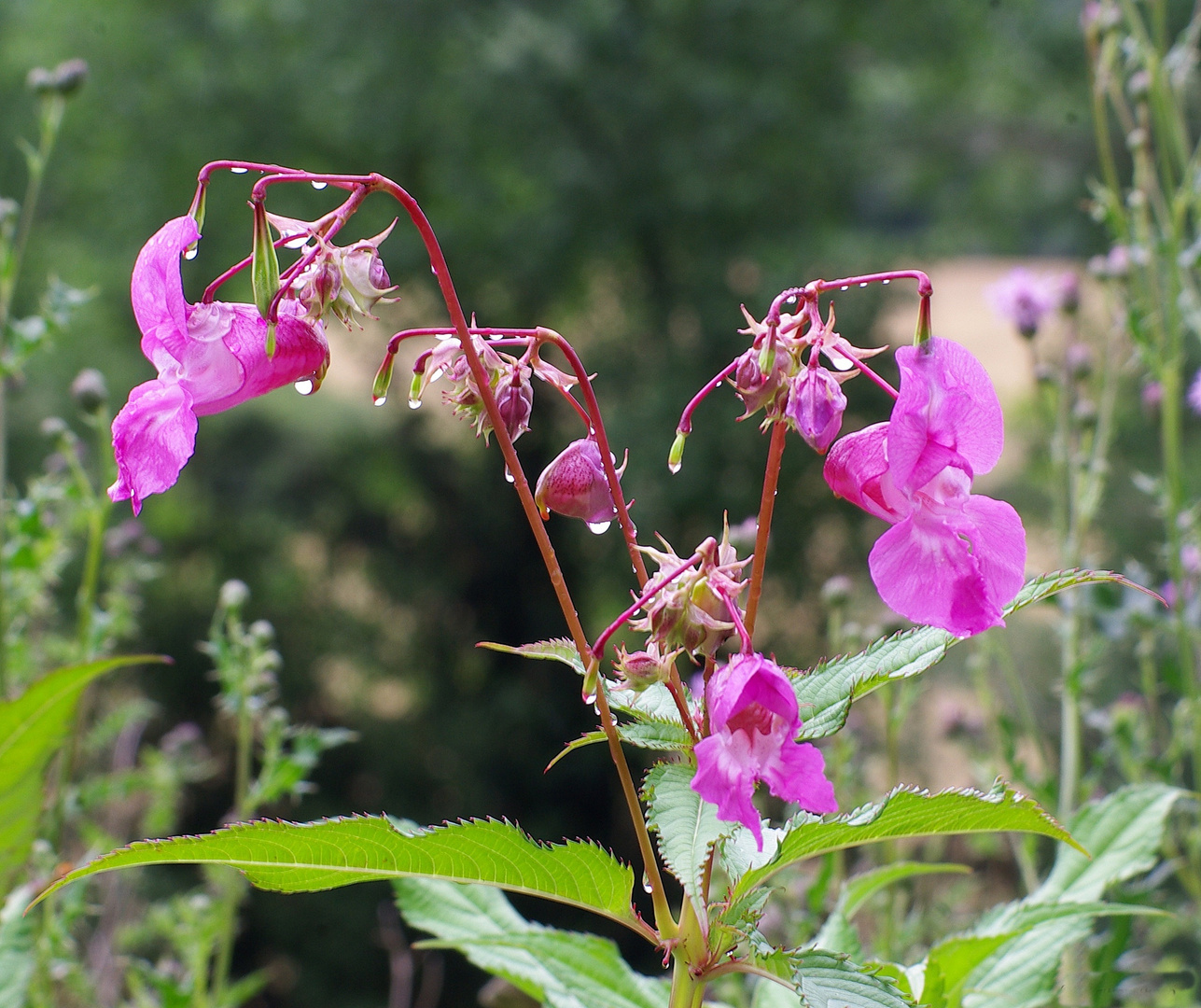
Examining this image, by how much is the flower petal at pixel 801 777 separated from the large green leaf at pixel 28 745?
1.95 feet

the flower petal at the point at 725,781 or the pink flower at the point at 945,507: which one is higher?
the pink flower at the point at 945,507

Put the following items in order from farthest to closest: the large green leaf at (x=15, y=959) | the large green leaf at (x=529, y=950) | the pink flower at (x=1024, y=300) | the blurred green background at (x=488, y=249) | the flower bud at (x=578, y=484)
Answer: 1. the blurred green background at (x=488, y=249)
2. the pink flower at (x=1024, y=300)
3. the large green leaf at (x=15, y=959)
4. the large green leaf at (x=529, y=950)
5. the flower bud at (x=578, y=484)

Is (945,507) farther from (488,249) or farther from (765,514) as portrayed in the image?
(488,249)

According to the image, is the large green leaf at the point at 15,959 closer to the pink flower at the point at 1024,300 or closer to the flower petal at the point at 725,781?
the flower petal at the point at 725,781

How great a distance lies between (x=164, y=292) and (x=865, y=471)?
1.17 ft

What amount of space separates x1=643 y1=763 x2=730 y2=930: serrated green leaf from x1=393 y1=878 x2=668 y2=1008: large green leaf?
18 cm

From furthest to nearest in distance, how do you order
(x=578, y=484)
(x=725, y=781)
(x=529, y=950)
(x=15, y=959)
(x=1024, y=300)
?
1. (x=1024, y=300)
2. (x=15, y=959)
3. (x=529, y=950)
4. (x=578, y=484)
5. (x=725, y=781)

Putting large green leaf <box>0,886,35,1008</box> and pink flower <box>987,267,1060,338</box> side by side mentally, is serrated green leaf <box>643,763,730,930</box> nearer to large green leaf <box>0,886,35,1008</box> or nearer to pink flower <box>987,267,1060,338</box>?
large green leaf <box>0,886,35,1008</box>

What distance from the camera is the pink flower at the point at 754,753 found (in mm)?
503

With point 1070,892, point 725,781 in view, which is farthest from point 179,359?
point 1070,892

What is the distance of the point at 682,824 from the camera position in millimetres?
562

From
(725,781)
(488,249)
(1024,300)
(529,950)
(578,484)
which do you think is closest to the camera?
(725,781)

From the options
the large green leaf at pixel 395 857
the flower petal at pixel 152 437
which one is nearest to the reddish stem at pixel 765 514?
the large green leaf at pixel 395 857

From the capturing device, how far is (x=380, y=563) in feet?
17.6
